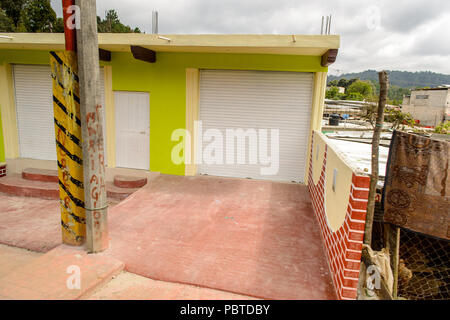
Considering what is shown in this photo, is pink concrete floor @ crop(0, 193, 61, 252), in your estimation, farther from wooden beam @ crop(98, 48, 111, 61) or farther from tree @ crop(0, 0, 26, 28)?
tree @ crop(0, 0, 26, 28)

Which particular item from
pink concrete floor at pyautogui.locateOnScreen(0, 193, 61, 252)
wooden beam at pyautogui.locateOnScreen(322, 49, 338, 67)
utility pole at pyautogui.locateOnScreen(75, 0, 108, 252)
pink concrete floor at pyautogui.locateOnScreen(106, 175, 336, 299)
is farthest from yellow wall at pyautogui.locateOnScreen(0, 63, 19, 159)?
wooden beam at pyautogui.locateOnScreen(322, 49, 338, 67)

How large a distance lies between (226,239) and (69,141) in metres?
2.76

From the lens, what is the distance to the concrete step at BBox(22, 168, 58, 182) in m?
8.41

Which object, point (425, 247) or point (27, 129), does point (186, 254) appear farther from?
point (27, 129)

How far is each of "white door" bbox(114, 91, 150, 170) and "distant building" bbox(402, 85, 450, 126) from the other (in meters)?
32.5

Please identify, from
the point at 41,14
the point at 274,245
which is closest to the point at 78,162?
the point at 274,245

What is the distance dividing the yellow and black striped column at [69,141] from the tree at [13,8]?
42568 mm

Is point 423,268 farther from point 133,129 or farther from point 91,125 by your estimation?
point 133,129

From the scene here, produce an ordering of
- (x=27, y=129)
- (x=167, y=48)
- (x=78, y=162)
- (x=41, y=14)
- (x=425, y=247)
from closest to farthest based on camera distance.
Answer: (x=78, y=162), (x=425, y=247), (x=167, y=48), (x=27, y=129), (x=41, y=14)

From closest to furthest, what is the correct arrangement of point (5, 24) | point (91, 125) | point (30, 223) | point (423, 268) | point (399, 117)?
point (91, 125), point (423, 268), point (399, 117), point (30, 223), point (5, 24)

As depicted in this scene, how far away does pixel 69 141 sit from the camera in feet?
13.8

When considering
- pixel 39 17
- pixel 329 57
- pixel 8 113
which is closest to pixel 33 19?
pixel 39 17

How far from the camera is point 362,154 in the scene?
7789 millimetres

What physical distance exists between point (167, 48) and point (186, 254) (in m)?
4.99
